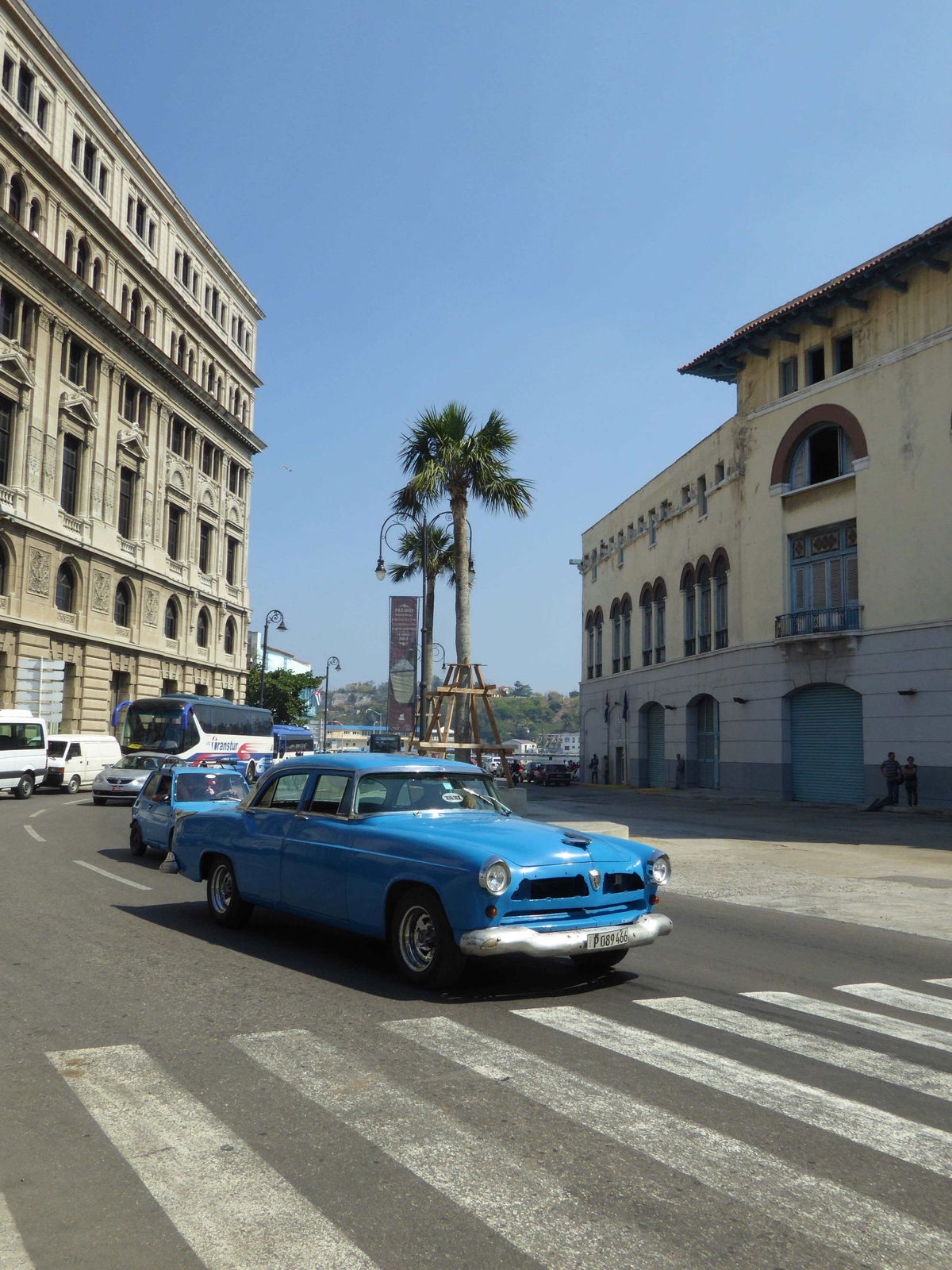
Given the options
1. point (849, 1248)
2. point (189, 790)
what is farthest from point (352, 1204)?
point (189, 790)

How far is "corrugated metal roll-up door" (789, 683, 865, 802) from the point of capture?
33188 mm

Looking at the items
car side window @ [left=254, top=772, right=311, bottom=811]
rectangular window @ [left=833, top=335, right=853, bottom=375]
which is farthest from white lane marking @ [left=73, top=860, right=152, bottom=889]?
rectangular window @ [left=833, top=335, right=853, bottom=375]

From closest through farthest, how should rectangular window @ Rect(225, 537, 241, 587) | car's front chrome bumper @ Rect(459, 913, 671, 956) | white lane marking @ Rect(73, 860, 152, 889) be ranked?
car's front chrome bumper @ Rect(459, 913, 671, 956) < white lane marking @ Rect(73, 860, 152, 889) < rectangular window @ Rect(225, 537, 241, 587)

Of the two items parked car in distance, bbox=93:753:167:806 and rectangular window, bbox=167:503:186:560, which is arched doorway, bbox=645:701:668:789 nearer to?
parked car in distance, bbox=93:753:167:806

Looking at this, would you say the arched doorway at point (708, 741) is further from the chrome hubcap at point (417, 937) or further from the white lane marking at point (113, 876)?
the chrome hubcap at point (417, 937)

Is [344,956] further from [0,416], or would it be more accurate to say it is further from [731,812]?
[0,416]

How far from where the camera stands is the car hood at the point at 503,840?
7.21m

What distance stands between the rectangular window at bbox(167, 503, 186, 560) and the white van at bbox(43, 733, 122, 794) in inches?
832

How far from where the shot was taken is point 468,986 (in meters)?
7.49

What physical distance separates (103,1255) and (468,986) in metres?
4.15

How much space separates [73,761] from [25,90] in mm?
27309

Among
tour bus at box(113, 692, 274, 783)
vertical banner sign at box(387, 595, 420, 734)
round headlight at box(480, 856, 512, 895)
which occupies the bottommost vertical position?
round headlight at box(480, 856, 512, 895)

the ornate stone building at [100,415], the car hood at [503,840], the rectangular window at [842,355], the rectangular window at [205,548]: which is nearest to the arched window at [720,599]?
the rectangular window at [842,355]

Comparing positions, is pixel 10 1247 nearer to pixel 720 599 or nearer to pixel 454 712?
pixel 454 712
